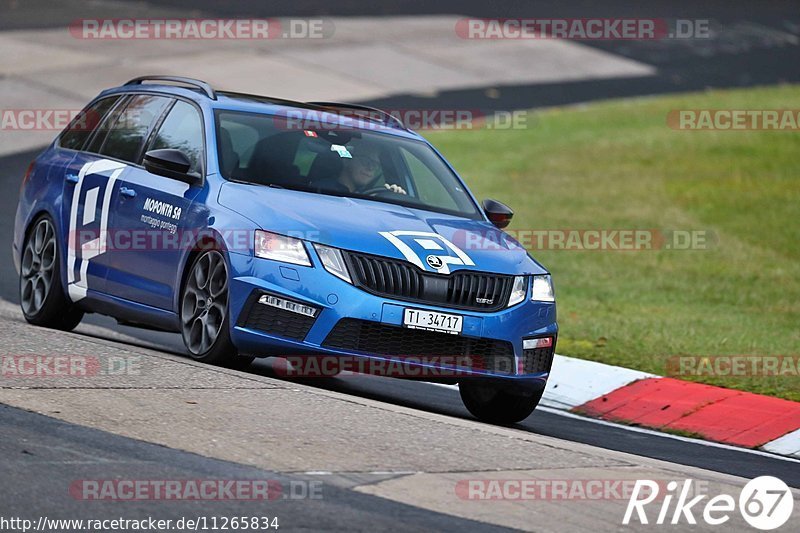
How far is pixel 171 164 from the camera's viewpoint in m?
9.41

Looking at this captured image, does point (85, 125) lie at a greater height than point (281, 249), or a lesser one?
greater

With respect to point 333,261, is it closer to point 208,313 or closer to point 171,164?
point 208,313

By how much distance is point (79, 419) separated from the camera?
7.31 m

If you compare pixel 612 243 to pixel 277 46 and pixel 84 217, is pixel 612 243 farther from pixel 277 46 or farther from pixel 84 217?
pixel 277 46

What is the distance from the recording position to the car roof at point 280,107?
33.3 feet

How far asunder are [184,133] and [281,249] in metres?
1.71

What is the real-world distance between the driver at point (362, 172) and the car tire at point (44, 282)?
2201 mm

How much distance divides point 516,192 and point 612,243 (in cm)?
351

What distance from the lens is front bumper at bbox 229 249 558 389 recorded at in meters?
8.56

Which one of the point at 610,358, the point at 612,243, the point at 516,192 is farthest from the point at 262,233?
the point at 516,192
